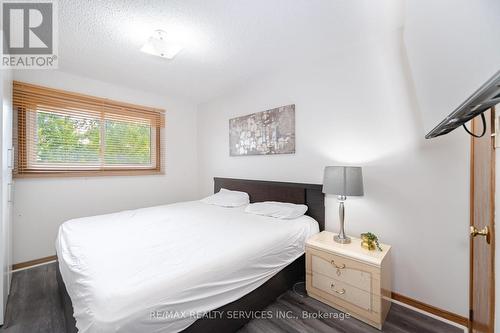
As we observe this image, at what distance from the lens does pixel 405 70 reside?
189 cm

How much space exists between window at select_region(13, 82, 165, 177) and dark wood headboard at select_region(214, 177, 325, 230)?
1671 mm

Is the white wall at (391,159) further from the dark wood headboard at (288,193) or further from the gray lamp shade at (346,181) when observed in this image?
the gray lamp shade at (346,181)

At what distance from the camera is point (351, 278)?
173 cm

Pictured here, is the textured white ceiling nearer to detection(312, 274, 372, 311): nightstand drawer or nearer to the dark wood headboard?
the dark wood headboard

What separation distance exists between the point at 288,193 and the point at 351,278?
1138mm

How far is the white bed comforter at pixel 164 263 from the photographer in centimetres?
103

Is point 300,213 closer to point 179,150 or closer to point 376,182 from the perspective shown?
point 376,182

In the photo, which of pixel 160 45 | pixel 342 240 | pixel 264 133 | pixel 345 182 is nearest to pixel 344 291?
pixel 342 240

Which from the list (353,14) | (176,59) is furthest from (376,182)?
(176,59)

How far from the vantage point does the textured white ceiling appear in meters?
1.68

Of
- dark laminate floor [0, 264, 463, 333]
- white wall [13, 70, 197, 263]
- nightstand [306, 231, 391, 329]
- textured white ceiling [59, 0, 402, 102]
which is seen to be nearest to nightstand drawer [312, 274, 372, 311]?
nightstand [306, 231, 391, 329]

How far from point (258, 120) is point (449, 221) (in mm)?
2279

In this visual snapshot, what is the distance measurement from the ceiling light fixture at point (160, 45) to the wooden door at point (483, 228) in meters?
2.38

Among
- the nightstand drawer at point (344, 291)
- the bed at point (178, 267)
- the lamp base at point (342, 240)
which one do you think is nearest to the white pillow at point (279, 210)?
the bed at point (178, 267)
